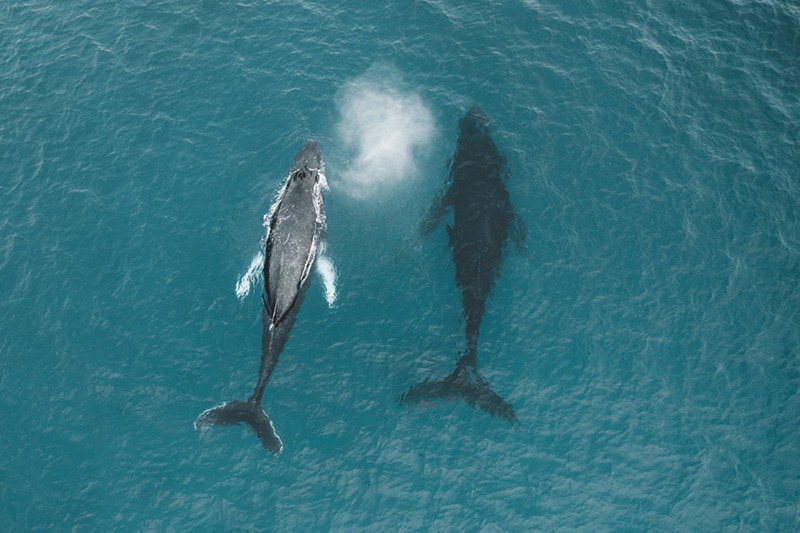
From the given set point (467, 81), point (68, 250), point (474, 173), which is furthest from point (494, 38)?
point (68, 250)

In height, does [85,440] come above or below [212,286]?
below

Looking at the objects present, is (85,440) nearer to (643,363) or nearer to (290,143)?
(290,143)

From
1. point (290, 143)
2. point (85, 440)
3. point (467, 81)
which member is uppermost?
point (467, 81)

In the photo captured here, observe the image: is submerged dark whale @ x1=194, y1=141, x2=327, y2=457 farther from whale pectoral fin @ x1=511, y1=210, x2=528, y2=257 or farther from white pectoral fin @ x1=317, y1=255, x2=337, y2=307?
whale pectoral fin @ x1=511, y1=210, x2=528, y2=257

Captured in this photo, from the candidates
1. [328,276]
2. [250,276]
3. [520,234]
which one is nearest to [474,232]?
[520,234]

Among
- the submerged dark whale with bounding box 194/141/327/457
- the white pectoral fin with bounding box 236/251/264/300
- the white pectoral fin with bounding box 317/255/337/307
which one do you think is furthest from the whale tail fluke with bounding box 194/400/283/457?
the white pectoral fin with bounding box 317/255/337/307

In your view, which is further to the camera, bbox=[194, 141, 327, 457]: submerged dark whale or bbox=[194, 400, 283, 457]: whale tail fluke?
bbox=[194, 141, 327, 457]: submerged dark whale

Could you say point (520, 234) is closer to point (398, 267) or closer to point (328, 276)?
point (398, 267)
